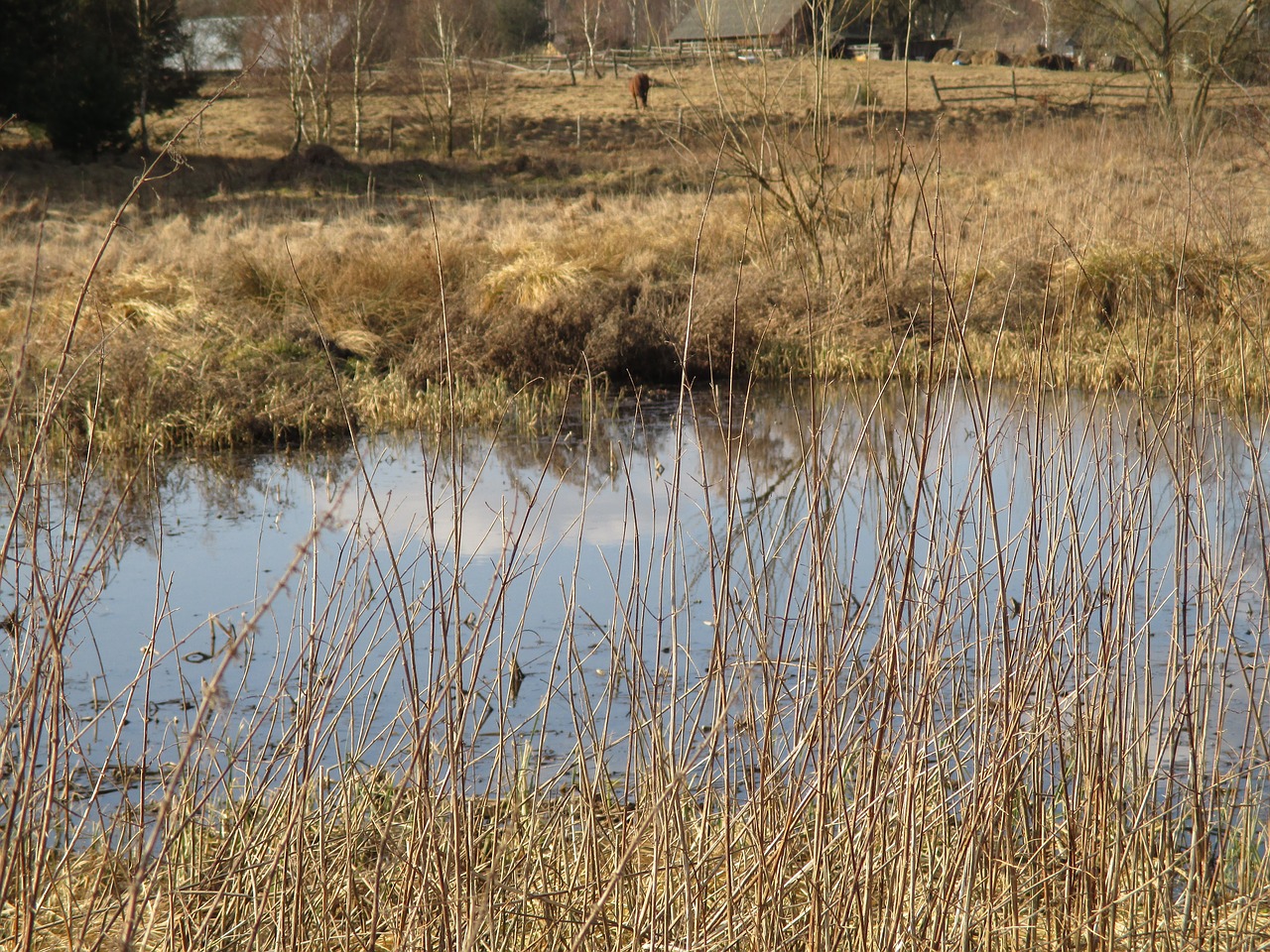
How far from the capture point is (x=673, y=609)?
2.15 metres

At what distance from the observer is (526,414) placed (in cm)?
779

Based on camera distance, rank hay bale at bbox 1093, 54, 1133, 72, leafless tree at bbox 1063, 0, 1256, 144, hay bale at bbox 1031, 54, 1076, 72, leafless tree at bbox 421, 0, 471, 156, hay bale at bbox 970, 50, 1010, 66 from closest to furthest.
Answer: leafless tree at bbox 1063, 0, 1256, 144 → leafless tree at bbox 421, 0, 471, 156 → hay bale at bbox 1093, 54, 1133, 72 → hay bale at bbox 1031, 54, 1076, 72 → hay bale at bbox 970, 50, 1010, 66

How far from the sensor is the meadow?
1.84 metres

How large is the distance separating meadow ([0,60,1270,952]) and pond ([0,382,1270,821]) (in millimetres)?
32

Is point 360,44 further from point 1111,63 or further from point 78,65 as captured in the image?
point 1111,63

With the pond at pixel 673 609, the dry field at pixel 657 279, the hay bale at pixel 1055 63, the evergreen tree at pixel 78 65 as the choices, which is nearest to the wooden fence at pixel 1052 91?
the hay bale at pixel 1055 63

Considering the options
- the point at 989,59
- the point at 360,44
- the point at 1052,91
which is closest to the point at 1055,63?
the point at 989,59

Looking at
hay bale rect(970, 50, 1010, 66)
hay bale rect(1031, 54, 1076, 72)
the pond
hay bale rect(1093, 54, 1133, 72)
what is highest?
hay bale rect(970, 50, 1010, 66)

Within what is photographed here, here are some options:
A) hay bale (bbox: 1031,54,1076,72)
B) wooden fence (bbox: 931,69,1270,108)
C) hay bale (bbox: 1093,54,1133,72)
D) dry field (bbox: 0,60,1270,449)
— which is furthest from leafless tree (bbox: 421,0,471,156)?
hay bale (bbox: 1031,54,1076,72)

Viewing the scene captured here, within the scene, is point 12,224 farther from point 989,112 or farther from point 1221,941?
point 989,112

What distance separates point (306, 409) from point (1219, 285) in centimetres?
617

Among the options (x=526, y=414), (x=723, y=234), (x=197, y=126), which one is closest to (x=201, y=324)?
(x=526, y=414)

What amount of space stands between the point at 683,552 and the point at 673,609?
0.19m

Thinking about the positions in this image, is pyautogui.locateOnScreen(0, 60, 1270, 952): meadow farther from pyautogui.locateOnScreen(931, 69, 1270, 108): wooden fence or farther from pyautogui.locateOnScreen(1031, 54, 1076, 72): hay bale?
pyautogui.locateOnScreen(1031, 54, 1076, 72): hay bale
